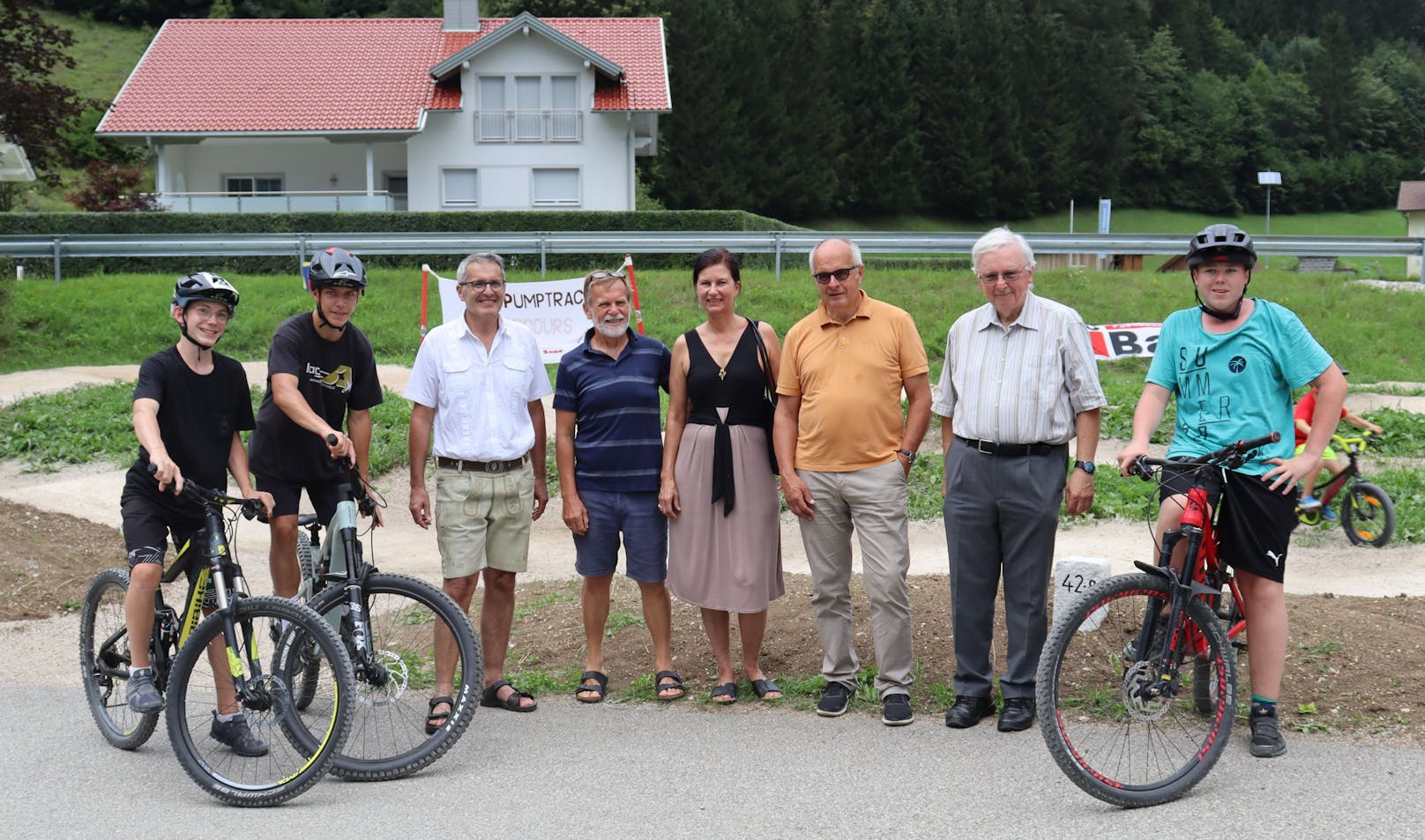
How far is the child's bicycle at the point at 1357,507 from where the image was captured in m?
10.5

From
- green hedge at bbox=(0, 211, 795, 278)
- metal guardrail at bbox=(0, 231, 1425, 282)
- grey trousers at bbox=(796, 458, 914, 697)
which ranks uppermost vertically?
green hedge at bbox=(0, 211, 795, 278)

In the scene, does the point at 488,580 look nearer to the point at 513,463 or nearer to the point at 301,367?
the point at 513,463

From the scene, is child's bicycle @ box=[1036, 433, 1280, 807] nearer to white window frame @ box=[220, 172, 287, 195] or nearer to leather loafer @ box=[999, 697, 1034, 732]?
leather loafer @ box=[999, 697, 1034, 732]

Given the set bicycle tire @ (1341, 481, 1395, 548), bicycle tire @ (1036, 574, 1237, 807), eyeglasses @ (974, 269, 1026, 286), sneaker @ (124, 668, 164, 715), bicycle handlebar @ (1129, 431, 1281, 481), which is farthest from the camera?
bicycle tire @ (1341, 481, 1395, 548)

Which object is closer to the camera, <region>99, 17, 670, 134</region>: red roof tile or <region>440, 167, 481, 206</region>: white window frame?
<region>99, 17, 670, 134</region>: red roof tile

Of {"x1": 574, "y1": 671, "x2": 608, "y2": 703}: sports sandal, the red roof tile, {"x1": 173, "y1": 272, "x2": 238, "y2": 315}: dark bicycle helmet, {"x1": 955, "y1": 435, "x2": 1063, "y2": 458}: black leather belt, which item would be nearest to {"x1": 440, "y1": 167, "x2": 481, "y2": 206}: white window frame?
the red roof tile

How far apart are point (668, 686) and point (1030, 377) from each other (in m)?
2.23

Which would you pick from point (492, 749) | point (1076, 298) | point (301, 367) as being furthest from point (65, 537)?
point (1076, 298)

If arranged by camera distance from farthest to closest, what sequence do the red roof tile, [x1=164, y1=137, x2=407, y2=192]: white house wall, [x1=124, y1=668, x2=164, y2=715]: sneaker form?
1. [x1=164, y1=137, x2=407, y2=192]: white house wall
2. the red roof tile
3. [x1=124, y1=668, x2=164, y2=715]: sneaker

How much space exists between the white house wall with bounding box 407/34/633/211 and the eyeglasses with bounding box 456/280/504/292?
109ft

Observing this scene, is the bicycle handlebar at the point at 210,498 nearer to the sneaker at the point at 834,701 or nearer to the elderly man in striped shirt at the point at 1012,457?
the sneaker at the point at 834,701

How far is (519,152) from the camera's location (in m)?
39.2

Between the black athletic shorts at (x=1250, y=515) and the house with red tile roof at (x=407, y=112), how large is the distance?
33954 millimetres

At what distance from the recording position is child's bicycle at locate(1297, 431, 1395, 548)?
34.4 ft
